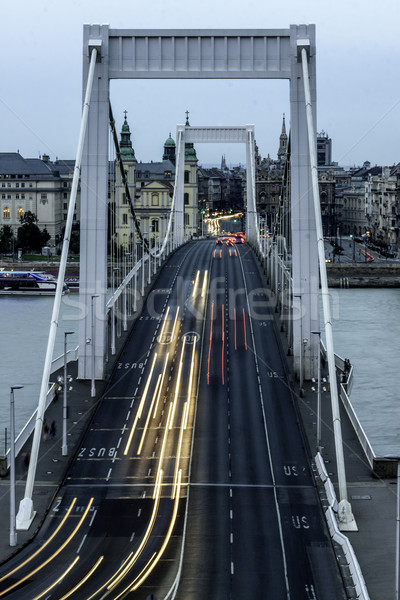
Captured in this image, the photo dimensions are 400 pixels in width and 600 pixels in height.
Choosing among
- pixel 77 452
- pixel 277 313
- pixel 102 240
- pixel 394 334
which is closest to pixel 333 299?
pixel 394 334

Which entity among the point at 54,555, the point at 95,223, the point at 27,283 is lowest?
the point at 54,555

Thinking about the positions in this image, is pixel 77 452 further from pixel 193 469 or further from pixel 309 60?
pixel 309 60

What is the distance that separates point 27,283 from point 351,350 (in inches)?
2641

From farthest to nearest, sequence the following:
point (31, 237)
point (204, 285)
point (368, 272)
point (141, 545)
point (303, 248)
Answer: point (31, 237), point (368, 272), point (204, 285), point (303, 248), point (141, 545)

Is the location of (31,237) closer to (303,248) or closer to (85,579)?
(303,248)

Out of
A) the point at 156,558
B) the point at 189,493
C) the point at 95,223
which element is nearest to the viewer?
the point at 156,558

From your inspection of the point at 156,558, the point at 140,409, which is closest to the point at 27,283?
the point at 140,409

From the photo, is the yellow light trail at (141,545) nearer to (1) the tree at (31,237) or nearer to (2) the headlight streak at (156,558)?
(2) the headlight streak at (156,558)

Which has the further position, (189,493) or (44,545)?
(189,493)

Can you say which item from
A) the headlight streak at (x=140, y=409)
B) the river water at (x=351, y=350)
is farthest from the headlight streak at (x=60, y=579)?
the river water at (x=351, y=350)

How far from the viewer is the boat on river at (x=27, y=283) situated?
131 meters

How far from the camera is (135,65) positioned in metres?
54.4

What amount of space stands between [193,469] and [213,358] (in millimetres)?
18915

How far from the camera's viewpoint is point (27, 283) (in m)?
135
